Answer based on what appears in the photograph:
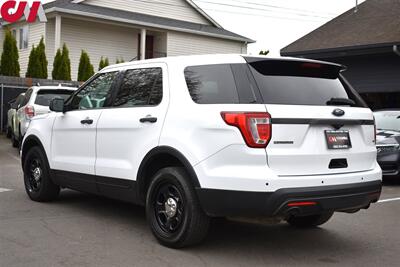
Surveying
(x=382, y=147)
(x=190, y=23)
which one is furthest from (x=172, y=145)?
(x=190, y=23)

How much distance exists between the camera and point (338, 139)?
525cm

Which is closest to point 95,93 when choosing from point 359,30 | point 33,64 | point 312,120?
point 312,120

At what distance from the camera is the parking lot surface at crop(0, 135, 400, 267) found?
17.0 ft

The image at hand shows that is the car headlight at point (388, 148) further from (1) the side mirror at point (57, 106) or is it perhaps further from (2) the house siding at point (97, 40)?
(2) the house siding at point (97, 40)

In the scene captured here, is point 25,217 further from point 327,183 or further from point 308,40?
point 308,40

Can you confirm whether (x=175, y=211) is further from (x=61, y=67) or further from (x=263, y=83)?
(x=61, y=67)

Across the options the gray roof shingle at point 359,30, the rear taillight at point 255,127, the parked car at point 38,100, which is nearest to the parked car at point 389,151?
the rear taillight at point 255,127

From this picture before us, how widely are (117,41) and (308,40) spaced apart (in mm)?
11732

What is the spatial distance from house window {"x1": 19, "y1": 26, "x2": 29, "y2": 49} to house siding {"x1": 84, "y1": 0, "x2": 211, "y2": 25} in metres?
3.46

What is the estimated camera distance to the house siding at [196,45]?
3114 centimetres

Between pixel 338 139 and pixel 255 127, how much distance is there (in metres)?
0.91

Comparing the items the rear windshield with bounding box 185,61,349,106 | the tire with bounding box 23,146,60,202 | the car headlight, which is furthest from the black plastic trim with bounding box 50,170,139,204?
the car headlight

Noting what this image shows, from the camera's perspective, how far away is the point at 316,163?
505 centimetres

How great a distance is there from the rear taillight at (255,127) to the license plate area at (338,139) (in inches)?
26.0
